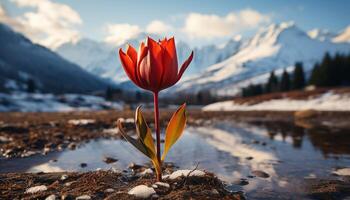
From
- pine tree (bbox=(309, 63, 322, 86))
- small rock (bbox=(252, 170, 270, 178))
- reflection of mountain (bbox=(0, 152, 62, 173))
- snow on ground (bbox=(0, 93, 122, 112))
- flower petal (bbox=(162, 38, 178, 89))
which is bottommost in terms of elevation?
small rock (bbox=(252, 170, 270, 178))

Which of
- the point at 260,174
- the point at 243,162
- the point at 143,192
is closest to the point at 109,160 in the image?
the point at 243,162

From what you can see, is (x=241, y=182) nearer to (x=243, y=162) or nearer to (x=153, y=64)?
(x=243, y=162)

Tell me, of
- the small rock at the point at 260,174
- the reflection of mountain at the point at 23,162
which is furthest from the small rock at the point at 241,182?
the reflection of mountain at the point at 23,162

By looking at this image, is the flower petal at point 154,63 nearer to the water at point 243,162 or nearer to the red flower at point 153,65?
the red flower at point 153,65

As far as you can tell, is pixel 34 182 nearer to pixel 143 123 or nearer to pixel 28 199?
pixel 28 199

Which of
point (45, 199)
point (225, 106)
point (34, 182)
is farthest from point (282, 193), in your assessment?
point (225, 106)

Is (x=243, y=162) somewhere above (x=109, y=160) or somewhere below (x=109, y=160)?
below

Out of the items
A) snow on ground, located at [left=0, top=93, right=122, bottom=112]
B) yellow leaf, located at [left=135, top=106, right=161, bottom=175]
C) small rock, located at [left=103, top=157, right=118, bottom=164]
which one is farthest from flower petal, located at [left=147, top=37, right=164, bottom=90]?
snow on ground, located at [left=0, top=93, right=122, bottom=112]

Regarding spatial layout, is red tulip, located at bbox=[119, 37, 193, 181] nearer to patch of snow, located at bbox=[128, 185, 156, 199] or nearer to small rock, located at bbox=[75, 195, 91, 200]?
patch of snow, located at bbox=[128, 185, 156, 199]
